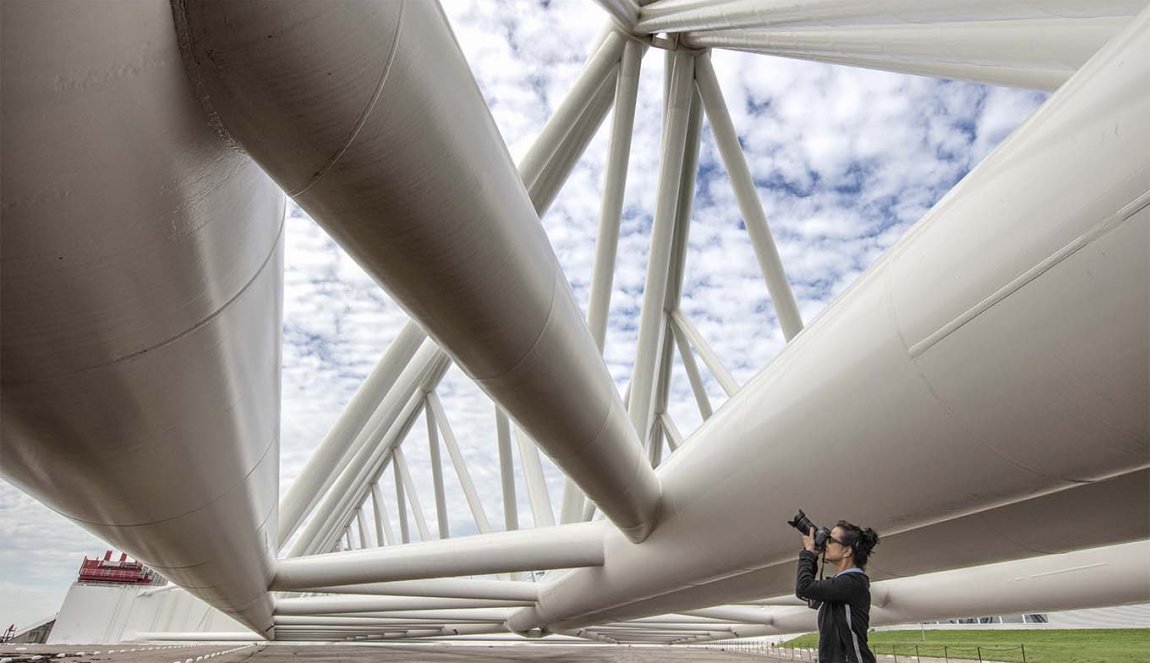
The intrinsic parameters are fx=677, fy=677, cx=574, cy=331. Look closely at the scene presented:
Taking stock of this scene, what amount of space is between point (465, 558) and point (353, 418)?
105 inches

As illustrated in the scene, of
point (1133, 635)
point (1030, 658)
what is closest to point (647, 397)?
point (1030, 658)

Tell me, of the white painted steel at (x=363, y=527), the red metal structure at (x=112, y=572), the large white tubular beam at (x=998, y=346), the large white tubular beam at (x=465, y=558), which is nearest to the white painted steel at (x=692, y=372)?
the large white tubular beam at (x=465, y=558)

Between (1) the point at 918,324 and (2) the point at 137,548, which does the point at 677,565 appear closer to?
(1) the point at 918,324

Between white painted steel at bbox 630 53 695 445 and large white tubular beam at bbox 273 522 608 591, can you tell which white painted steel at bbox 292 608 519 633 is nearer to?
large white tubular beam at bbox 273 522 608 591

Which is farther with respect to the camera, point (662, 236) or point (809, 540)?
point (662, 236)

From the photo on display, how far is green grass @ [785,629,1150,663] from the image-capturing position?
29.1 meters

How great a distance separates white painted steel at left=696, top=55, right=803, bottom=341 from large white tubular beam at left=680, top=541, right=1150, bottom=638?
5.66 meters

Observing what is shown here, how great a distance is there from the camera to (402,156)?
111 inches

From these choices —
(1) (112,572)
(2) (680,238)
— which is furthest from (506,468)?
(1) (112,572)

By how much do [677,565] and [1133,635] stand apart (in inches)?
1637

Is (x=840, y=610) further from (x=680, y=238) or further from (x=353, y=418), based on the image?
(x=680, y=238)

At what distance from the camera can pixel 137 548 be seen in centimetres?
738

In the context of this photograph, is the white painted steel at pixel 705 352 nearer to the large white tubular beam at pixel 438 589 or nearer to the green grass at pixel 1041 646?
the large white tubular beam at pixel 438 589

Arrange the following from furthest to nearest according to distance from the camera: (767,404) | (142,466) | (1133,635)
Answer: (1133,635), (767,404), (142,466)
